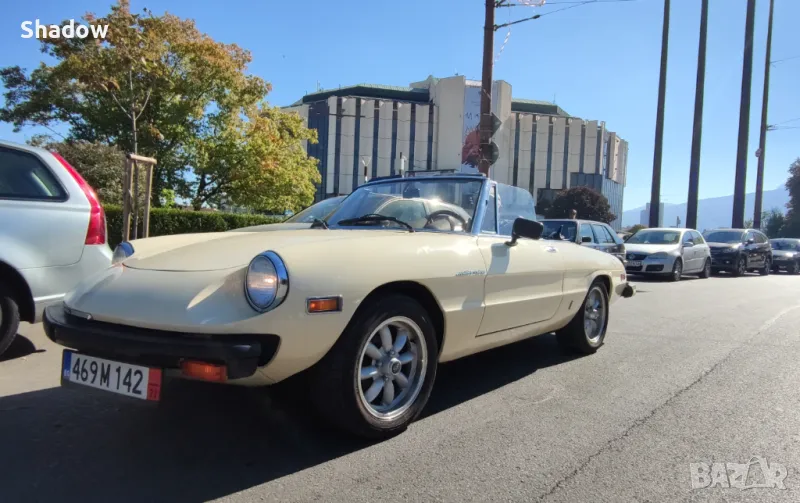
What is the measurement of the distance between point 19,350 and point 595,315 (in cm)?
513

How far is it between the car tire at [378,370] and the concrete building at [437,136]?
6268 centimetres

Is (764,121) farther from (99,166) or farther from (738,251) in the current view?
(99,166)

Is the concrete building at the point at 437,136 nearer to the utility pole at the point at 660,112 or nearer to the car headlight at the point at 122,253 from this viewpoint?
the utility pole at the point at 660,112

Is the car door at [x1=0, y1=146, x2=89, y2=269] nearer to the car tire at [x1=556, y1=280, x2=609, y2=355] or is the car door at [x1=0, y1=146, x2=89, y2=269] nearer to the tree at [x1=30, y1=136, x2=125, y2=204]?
the car tire at [x1=556, y1=280, x2=609, y2=355]

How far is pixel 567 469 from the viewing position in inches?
106

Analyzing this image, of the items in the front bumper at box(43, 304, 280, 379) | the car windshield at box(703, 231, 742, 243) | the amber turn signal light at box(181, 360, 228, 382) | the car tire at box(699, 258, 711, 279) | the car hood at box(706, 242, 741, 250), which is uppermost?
the car windshield at box(703, 231, 742, 243)

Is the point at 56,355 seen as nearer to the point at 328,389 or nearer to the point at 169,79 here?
the point at 328,389

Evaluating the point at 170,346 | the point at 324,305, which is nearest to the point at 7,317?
the point at 170,346

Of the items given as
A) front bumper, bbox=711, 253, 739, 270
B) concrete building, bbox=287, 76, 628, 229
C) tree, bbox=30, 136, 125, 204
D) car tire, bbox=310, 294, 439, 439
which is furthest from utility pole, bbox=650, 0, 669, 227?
concrete building, bbox=287, 76, 628, 229

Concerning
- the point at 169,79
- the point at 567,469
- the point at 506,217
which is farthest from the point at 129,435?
the point at 169,79

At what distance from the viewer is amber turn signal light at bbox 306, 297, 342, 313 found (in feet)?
8.18

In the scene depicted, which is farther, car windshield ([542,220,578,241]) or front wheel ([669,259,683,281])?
front wheel ([669,259,683,281])

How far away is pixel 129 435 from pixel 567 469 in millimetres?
2289

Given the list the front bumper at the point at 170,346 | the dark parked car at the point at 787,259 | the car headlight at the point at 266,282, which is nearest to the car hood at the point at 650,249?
the dark parked car at the point at 787,259
